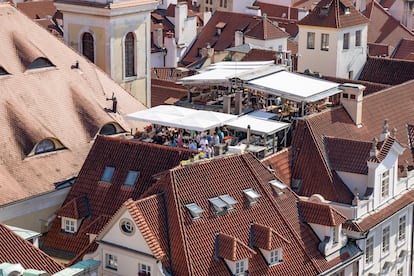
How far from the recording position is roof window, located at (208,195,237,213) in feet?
172

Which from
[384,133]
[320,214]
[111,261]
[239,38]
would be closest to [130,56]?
[384,133]

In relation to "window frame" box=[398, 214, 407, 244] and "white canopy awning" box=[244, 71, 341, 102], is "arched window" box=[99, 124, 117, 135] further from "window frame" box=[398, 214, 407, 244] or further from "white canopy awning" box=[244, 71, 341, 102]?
"window frame" box=[398, 214, 407, 244]

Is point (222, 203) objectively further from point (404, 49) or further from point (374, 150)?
point (404, 49)

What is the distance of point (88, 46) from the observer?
72.8 metres

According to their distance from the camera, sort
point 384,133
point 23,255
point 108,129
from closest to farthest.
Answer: point 23,255
point 384,133
point 108,129

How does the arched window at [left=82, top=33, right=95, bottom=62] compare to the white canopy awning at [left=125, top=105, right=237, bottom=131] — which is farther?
the arched window at [left=82, top=33, right=95, bottom=62]

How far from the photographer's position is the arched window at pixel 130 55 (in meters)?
73.5

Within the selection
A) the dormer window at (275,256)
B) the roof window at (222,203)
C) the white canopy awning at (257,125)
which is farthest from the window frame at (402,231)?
the roof window at (222,203)

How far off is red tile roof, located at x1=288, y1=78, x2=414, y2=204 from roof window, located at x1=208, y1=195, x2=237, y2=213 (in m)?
8.81

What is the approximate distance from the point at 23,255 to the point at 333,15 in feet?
131

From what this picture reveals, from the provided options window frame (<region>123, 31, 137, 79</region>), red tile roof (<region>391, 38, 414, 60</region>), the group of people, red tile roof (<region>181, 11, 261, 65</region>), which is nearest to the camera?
the group of people

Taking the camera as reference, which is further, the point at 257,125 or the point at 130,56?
the point at 130,56

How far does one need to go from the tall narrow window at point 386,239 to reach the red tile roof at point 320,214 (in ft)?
20.2

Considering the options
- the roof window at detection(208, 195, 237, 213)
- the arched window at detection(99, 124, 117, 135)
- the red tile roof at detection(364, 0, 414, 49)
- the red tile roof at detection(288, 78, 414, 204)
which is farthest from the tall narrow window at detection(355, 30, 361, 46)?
the roof window at detection(208, 195, 237, 213)
